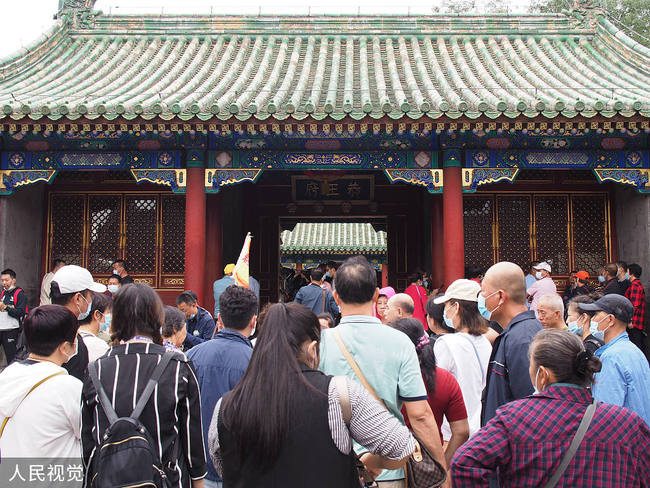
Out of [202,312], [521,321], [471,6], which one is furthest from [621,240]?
[471,6]

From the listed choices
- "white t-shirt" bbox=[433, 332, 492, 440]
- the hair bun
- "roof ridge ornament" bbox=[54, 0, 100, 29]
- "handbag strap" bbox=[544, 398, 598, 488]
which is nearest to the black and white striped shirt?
"handbag strap" bbox=[544, 398, 598, 488]

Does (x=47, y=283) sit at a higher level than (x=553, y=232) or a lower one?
lower

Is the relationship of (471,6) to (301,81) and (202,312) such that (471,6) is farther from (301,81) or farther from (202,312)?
(202,312)

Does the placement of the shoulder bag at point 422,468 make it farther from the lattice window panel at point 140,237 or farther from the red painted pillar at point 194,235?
the lattice window panel at point 140,237

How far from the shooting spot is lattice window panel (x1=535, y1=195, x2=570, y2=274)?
29.7 ft

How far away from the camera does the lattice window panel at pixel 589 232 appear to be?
9031 millimetres

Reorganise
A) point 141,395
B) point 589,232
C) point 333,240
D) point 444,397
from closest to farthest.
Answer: point 141,395 < point 444,397 < point 589,232 < point 333,240

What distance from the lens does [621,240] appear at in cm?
883

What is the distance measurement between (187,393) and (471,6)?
2623cm

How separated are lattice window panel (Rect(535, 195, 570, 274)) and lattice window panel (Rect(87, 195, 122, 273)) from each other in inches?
246

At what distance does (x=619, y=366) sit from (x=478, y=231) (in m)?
5.92

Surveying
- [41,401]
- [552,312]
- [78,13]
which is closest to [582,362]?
[41,401]

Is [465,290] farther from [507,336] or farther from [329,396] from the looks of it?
[329,396]

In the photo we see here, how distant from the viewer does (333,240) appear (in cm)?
2166
